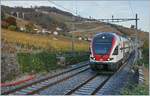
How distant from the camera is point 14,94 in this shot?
15492 mm

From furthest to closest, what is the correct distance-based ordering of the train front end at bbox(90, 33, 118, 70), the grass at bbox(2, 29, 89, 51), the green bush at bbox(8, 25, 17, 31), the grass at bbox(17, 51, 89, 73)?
the green bush at bbox(8, 25, 17, 31) → the grass at bbox(2, 29, 89, 51) → the train front end at bbox(90, 33, 118, 70) → the grass at bbox(17, 51, 89, 73)

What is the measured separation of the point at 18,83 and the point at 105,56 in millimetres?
7733

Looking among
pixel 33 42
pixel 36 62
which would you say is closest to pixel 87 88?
pixel 36 62

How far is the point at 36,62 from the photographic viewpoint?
84.5 feet

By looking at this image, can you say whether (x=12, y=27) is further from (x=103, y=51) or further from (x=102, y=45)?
(x=103, y=51)

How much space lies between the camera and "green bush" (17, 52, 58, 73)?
2377 cm

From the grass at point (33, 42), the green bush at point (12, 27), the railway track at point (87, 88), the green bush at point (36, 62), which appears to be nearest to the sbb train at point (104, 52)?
the railway track at point (87, 88)

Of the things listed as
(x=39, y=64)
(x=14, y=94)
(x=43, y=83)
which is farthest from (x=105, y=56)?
(x=14, y=94)

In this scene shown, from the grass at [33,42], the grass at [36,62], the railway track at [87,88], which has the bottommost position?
the railway track at [87,88]

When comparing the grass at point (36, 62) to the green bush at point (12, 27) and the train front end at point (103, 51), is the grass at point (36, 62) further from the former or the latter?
the green bush at point (12, 27)

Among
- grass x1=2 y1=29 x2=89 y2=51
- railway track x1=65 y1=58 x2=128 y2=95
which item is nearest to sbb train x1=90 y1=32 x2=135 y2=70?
railway track x1=65 y1=58 x2=128 y2=95

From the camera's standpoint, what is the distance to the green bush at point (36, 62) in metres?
23.8

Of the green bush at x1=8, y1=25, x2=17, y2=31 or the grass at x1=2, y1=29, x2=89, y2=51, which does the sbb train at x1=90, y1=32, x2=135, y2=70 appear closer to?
the grass at x1=2, y1=29, x2=89, y2=51

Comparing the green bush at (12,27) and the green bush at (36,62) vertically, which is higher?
the green bush at (12,27)
